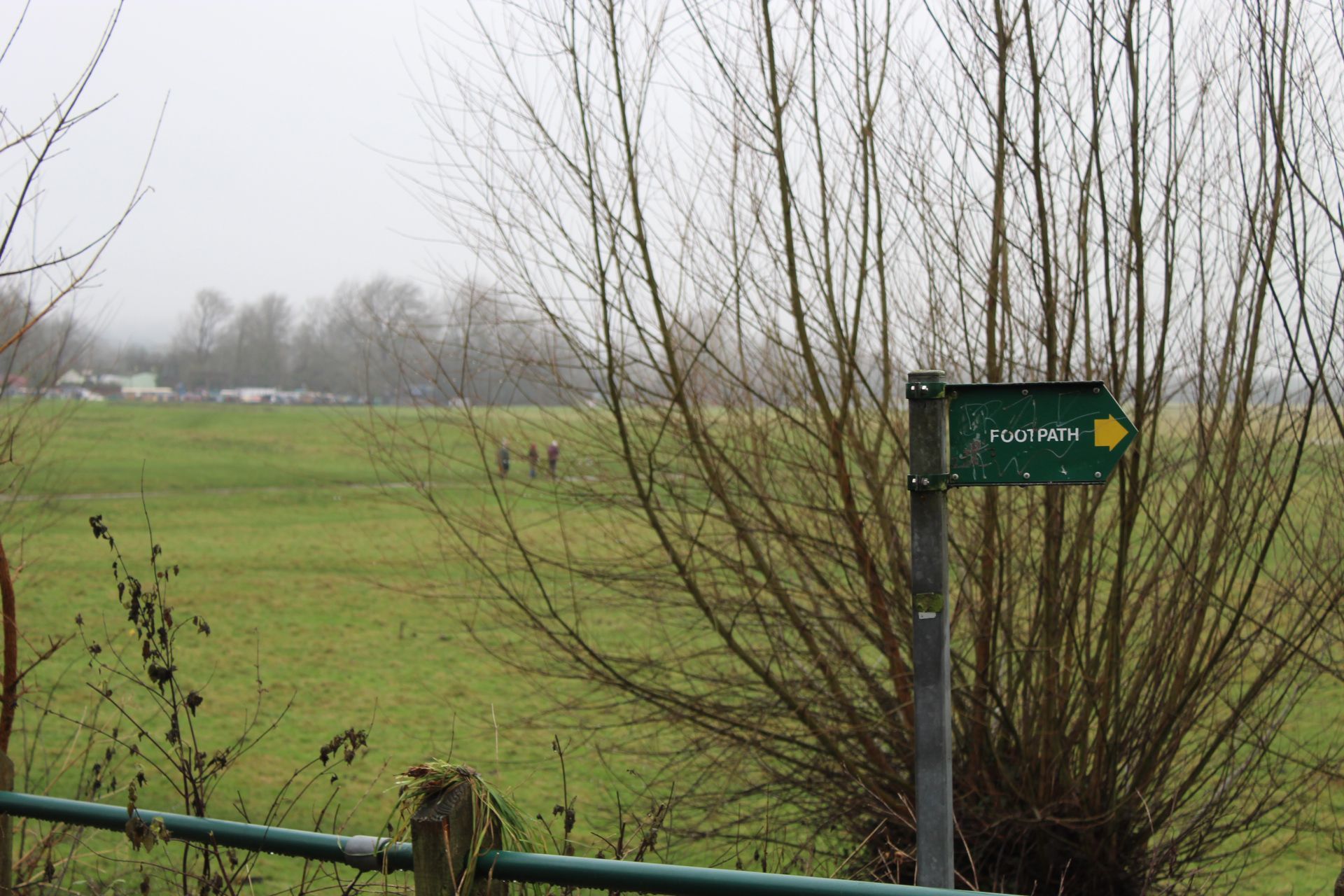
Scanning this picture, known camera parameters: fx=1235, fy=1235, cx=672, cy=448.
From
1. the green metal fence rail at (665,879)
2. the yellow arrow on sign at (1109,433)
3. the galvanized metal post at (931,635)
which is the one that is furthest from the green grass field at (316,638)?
the yellow arrow on sign at (1109,433)

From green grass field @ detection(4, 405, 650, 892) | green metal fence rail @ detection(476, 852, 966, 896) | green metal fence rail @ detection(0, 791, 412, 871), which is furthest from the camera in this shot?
green grass field @ detection(4, 405, 650, 892)

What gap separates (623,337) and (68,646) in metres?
12.7

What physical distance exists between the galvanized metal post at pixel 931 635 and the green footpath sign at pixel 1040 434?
5 centimetres

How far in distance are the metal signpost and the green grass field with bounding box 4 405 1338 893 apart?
105 centimetres

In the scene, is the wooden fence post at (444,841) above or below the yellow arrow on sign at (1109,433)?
below

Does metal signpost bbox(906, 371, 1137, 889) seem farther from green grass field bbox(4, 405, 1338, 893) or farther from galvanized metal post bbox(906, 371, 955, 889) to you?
green grass field bbox(4, 405, 1338, 893)

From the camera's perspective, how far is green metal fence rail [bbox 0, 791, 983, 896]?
77.0 inches

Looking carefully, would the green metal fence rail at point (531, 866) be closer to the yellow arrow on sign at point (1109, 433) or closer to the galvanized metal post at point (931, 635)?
the galvanized metal post at point (931, 635)

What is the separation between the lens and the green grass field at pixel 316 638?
792 centimetres

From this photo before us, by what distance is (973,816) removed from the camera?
20.4 feet

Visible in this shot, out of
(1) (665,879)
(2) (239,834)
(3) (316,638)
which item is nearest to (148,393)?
(3) (316,638)

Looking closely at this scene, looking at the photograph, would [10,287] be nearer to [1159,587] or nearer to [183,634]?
[1159,587]

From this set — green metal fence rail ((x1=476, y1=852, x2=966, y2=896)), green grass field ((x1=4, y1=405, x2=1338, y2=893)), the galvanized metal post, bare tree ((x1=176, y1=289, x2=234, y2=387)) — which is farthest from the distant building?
green metal fence rail ((x1=476, y1=852, x2=966, y2=896))

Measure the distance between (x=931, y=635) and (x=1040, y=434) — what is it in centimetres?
47
